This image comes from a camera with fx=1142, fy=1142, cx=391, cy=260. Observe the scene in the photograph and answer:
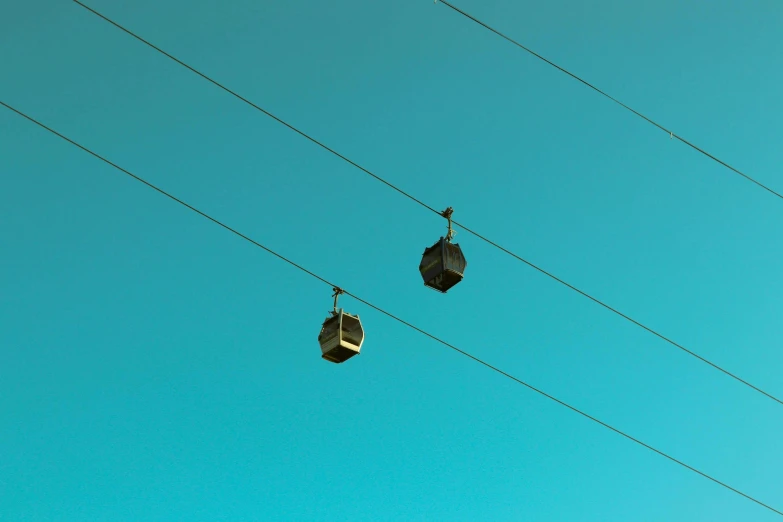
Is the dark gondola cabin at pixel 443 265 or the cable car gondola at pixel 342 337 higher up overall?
the dark gondola cabin at pixel 443 265

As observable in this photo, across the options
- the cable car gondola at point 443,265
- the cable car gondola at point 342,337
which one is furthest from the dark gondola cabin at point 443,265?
the cable car gondola at point 342,337

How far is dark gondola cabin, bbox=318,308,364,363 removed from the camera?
17.1 metres

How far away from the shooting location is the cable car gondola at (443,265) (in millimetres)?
17000

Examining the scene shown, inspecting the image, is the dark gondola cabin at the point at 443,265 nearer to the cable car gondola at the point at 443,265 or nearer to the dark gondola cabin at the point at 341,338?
the cable car gondola at the point at 443,265

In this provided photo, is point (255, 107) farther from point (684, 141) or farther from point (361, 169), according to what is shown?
point (684, 141)

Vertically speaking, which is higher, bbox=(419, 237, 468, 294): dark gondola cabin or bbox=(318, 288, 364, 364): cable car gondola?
bbox=(419, 237, 468, 294): dark gondola cabin

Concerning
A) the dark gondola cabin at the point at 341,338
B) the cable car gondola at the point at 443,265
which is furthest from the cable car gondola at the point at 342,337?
the cable car gondola at the point at 443,265

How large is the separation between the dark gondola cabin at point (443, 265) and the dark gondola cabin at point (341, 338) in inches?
49.6

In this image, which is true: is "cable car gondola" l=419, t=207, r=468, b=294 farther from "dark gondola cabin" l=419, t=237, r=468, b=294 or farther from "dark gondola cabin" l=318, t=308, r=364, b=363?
"dark gondola cabin" l=318, t=308, r=364, b=363

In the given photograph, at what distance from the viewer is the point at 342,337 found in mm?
17031

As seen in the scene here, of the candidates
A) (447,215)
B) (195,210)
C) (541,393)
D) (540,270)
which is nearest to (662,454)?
(541,393)

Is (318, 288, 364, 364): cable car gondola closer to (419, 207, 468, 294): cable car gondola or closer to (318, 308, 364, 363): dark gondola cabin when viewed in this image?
(318, 308, 364, 363): dark gondola cabin

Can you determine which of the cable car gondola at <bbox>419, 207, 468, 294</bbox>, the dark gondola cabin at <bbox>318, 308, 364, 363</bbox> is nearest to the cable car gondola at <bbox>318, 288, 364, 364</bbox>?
the dark gondola cabin at <bbox>318, 308, 364, 363</bbox>

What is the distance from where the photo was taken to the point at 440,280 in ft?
56.1
